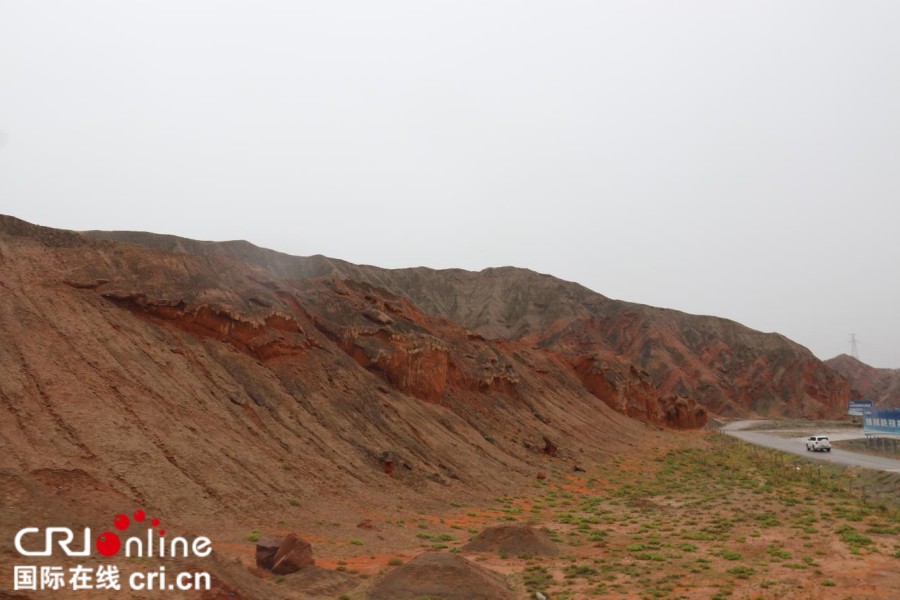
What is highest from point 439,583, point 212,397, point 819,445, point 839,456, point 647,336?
point 647,336

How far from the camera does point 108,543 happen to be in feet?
34.0

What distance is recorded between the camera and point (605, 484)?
31.1m

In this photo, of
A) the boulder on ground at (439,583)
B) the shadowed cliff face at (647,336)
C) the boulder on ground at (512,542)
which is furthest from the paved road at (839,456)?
the shadowed cliff face at (647,336)

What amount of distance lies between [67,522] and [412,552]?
27.2 ft

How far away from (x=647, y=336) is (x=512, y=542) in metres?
94.7

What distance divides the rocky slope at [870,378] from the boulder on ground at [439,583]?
154845 millimetres

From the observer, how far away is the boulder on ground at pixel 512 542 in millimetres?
16188

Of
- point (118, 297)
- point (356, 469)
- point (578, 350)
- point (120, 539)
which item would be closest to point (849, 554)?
point (356, 469)

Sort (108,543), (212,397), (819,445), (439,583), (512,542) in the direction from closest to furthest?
(108,543) → (439,583) → (512,542) → (212,397) → (819,445)

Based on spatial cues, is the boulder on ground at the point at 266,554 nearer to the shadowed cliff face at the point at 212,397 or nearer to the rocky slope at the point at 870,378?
the shadowed cliff face at the point at 212,397

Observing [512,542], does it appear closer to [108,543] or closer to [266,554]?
[266,554]

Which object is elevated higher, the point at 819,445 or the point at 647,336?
the point at 647,336

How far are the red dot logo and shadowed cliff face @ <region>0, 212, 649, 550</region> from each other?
0.65 metres

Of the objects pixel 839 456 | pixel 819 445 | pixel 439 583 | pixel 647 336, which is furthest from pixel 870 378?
pixel 439 583
